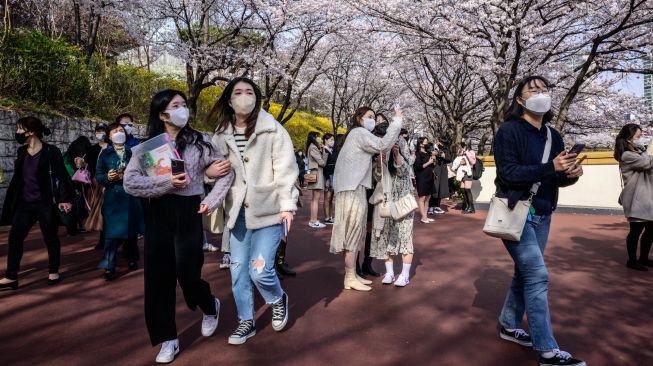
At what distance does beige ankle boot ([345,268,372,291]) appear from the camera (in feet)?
15.9

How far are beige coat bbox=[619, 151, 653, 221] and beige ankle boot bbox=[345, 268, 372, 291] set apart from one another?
3.22m

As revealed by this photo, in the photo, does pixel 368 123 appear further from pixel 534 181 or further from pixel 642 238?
pixel 642 238

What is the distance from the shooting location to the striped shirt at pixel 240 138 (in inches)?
136

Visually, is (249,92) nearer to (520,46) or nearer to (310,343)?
(310,343)

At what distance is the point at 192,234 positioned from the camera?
3.17 metres

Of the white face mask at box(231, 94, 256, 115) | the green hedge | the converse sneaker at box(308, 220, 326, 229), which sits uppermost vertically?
the green hedge

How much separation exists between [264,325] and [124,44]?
21.5 m

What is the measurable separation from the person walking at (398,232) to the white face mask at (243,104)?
1976mm

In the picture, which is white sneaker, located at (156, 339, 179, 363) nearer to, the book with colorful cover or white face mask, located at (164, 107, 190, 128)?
the book with colorful cover

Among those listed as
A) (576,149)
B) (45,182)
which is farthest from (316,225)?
(576,149)

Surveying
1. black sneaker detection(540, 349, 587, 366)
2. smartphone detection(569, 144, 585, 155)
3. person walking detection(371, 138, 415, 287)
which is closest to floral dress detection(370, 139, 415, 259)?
person walking detection(371, 138, 415, 287)

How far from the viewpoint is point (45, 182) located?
16.2 ft

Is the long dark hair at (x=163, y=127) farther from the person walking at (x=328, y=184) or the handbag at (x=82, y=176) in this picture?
the person walking at (x=328, y=184)

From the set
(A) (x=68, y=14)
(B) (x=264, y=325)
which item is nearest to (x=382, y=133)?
(B) (x=264, y=325)
